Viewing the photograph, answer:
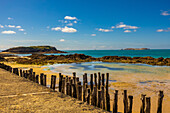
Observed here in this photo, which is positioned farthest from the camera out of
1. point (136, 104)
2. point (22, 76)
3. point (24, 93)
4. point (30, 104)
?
point (22, 76)

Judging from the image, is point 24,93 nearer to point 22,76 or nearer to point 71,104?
point 71,104

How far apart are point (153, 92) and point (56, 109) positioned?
322 inches

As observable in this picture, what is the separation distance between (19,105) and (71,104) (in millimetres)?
2263

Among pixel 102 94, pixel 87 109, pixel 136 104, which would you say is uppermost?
pixel 102 94

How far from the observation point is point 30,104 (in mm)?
7066

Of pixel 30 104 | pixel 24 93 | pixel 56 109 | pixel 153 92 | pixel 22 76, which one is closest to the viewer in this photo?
pixel 56 109

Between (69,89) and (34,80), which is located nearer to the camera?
(69,89)

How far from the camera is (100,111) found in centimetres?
681

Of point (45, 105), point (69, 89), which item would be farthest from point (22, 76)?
point (45, 105)

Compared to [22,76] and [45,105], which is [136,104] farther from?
[22,76]

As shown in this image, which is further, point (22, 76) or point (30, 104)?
point (22, 76)

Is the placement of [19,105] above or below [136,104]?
above

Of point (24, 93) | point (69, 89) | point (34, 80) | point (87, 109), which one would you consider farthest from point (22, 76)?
point (87, 109)

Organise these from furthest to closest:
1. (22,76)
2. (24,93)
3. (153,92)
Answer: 1. (22,76)
2. (153,92)
3. (24,93)
